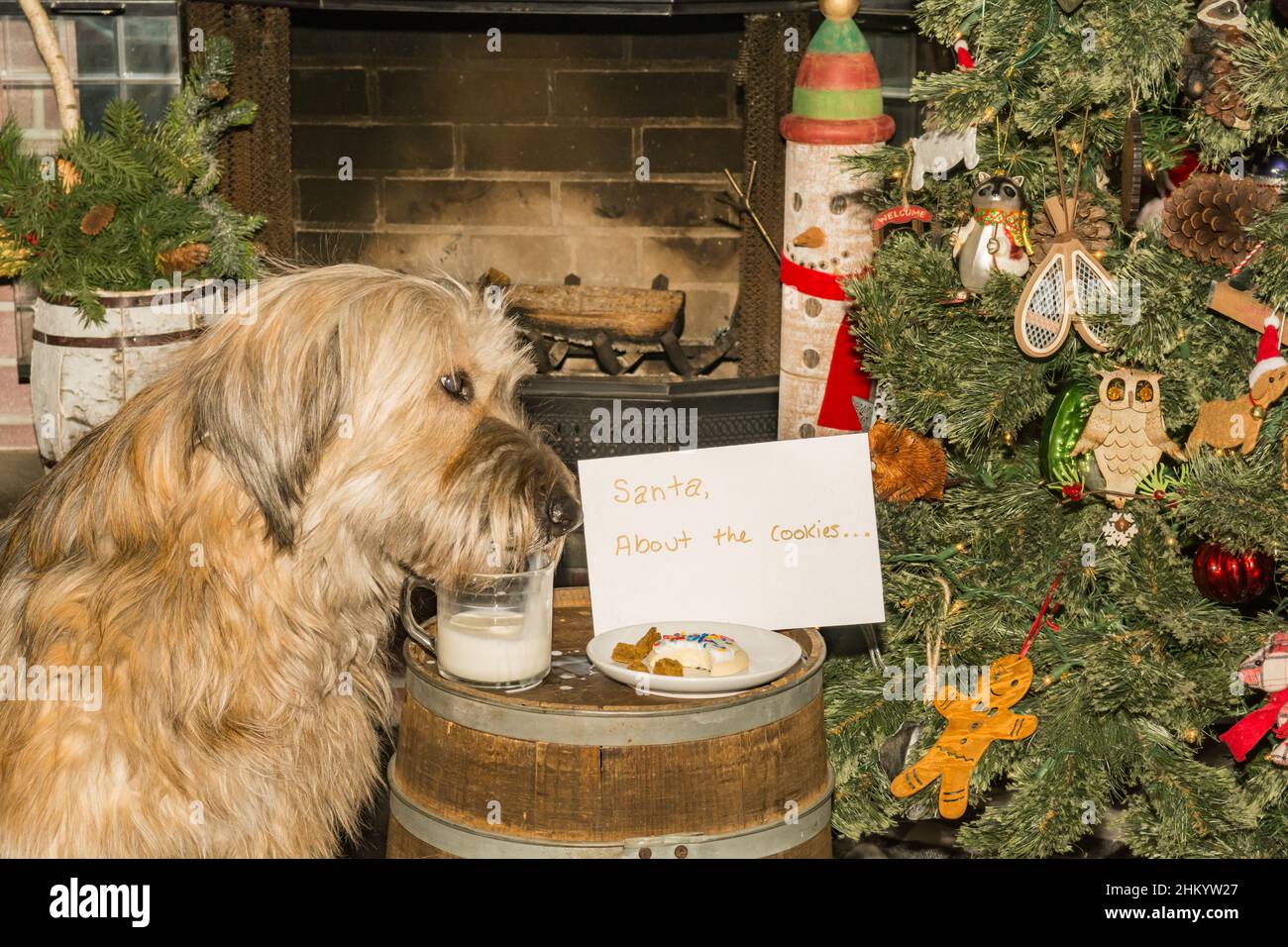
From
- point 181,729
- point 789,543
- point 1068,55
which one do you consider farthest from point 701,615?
point 1068,55

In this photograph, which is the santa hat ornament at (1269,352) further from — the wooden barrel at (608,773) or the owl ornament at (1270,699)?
the wooden barrel at (608,773)

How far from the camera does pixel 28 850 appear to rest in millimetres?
2143

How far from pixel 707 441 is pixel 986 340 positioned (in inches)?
90.2

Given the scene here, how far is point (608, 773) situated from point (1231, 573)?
123 centimetres

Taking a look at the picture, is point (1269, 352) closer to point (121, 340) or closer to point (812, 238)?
point (812, 238)

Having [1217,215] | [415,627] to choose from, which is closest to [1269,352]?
[1217,215]

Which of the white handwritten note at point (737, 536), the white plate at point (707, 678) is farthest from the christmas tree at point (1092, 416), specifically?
the white plate at point (707, 678)

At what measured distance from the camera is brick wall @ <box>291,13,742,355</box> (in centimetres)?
554

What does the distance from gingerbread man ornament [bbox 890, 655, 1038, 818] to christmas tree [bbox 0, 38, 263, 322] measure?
2.41 m

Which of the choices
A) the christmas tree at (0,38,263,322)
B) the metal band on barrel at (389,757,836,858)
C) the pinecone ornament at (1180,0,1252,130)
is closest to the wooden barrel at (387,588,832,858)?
the metal band on barrel at (389,757,836,858)

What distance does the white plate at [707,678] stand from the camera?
6.94ft

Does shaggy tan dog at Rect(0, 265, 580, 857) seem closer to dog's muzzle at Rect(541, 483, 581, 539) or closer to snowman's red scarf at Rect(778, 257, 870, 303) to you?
dog's muzzle at Rect(541, 483, 581, 539)
